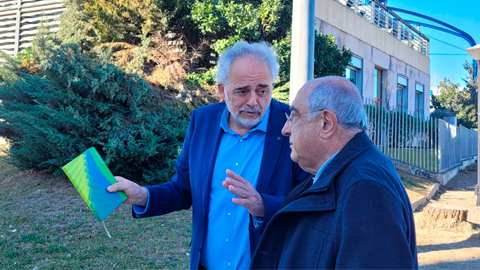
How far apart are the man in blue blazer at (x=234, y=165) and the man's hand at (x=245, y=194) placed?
12 cm

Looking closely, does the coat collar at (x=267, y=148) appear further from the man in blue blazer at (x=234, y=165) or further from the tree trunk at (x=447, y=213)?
the tree trunk at (x=447, y=213)

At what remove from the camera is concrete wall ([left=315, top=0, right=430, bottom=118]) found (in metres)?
17.4

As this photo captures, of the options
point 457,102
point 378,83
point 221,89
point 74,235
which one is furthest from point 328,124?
point 457,102

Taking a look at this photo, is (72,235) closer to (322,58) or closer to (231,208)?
(231,208)

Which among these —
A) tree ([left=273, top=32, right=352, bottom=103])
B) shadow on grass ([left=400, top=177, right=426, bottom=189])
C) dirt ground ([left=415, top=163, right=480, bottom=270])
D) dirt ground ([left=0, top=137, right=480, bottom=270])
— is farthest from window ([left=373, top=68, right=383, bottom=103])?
dirt ground ([left=415, top=163, right=480, bottom=270])

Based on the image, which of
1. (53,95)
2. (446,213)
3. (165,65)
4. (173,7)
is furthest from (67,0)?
(446,213)

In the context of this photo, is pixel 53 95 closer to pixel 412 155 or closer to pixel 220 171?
pixel 220 171

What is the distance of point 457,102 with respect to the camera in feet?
129

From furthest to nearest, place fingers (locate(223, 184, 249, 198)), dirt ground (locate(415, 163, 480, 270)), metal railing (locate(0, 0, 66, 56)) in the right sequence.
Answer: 1. metal railing (locate(0, 0, 66, 56))
2. dirt ground (locate(415, 163, 480, 270))
3. fingers (locate(223, 184, 249, 198))

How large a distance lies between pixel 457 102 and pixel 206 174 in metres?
42.2

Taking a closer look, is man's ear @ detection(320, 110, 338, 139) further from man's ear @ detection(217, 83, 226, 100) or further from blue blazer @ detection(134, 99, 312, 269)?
man's ear @ detection(217, 83, 226, 100)

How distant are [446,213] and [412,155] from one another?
20.4ft

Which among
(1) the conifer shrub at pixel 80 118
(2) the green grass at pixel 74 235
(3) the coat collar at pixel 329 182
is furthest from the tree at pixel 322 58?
(3) the coat collar at pixel 329 182

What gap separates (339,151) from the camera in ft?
5.06
